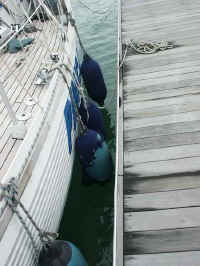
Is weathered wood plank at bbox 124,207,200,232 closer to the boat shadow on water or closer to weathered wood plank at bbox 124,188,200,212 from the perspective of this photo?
weathered wood plank at bbox 124,188,200,212

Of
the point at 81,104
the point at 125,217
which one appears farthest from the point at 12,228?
the point at 81,104

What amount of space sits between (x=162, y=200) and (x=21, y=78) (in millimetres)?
2681

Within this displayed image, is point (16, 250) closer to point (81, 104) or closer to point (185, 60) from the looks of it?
point (81, 104)

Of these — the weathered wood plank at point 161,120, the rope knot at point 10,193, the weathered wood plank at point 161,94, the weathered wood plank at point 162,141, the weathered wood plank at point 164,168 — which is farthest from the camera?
the weathered wood plank at point 161,94

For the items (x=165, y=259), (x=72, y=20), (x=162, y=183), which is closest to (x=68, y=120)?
(x=162, y=183)

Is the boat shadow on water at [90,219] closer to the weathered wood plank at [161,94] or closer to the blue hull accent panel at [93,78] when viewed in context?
the weathered wood plank at [161,94]

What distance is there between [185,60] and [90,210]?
3062mm

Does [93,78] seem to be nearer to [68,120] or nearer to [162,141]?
[68,120]

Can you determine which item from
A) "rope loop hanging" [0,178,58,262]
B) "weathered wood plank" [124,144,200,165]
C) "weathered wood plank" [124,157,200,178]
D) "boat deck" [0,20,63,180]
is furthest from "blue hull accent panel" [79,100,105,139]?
"rope loop hanging" [0,178,58,262]

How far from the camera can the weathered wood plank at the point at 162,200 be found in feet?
9.85

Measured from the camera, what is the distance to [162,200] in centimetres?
309

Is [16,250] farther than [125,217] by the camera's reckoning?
No

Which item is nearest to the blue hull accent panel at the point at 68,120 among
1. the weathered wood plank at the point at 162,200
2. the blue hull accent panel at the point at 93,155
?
the blue hull accent panel at the point at 93,155

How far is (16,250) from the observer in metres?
2.44
